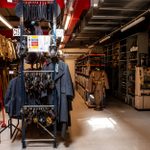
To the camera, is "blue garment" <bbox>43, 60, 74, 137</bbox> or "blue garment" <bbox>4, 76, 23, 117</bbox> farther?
"blue garment" <bbox>4, 76, 23, 117</bbox>

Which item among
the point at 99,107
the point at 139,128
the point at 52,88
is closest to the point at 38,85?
the point at 52,88

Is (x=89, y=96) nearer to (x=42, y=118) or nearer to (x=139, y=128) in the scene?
(x=139, y=128)

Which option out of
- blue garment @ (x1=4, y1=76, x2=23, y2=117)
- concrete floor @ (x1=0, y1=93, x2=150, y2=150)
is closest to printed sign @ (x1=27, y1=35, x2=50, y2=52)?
blue garment @ (x1=4, y1=76, x2=23, y2=117)

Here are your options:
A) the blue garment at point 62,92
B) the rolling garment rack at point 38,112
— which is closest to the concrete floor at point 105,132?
the rolling garment rack at point 38,112

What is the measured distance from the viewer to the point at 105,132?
553cm

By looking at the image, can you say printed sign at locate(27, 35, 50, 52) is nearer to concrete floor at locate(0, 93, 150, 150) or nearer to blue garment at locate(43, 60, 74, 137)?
blue garment at locate(43, 60, 74, 137)

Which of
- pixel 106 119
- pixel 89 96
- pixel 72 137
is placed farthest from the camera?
pixel 89 96

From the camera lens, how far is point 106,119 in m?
6.91

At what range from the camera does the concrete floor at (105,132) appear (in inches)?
180

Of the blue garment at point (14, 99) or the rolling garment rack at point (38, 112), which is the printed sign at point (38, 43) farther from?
the blue garment at point (14, 99)

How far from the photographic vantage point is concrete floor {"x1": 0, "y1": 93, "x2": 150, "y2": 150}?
15.0ft

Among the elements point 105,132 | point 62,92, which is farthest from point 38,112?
point 105,132

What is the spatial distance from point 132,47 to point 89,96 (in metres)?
2.48

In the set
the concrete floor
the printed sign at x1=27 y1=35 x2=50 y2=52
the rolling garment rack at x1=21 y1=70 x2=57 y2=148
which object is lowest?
the concrete floor
